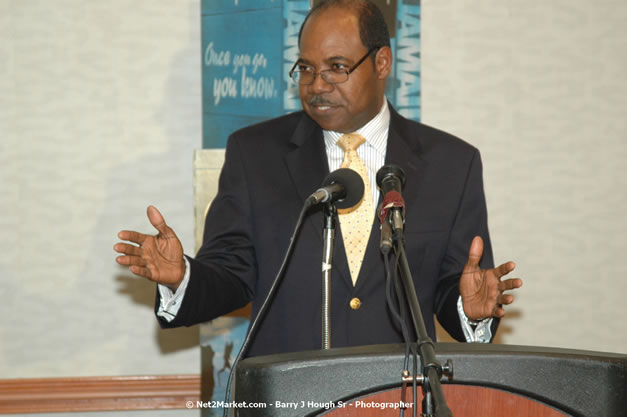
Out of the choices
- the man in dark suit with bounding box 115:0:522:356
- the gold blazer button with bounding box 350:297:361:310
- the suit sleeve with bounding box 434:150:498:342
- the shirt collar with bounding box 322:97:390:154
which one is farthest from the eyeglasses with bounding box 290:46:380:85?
the gold blazer button with bounding box 350:297:361:310

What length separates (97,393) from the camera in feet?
9.91

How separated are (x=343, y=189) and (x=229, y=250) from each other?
75 cm

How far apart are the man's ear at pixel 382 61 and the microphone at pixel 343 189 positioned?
77 centimetres

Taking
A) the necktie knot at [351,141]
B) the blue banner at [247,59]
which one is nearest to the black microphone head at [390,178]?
the necktie knot at [351,141]

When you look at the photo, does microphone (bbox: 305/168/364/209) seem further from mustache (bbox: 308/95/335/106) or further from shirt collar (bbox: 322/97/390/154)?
shirt collar (bbox: 322/97/390/154)

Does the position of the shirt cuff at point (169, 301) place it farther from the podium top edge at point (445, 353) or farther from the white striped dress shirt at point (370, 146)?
the podium top edge at point (445, 353)

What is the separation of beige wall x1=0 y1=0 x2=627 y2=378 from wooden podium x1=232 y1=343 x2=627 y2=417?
207cm

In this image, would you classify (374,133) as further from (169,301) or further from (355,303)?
(169,301)

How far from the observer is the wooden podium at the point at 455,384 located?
1046 mm

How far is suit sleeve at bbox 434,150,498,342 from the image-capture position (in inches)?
80.4

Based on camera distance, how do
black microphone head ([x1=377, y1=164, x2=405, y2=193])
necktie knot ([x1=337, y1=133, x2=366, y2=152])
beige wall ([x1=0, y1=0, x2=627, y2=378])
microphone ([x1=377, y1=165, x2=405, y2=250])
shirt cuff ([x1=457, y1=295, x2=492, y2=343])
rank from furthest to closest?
1. beige wall ([x1=0, y1=0, x2=627, y2=378])
2. necktie knot ([x1=337, y1=133, x2=366, y2=152])
3. shirt cuff ([x1=457, y1=295, x2=492, y2=343])
4. black microphone head ([x1=377, y1=164, x2=405, y2=193])
5. microphone ([x1=377, y1=165, x2=405, y2=250])

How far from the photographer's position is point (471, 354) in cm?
106

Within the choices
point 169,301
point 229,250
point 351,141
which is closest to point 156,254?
point 169,301

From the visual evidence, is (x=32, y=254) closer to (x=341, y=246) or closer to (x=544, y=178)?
(x=341, y=246)
